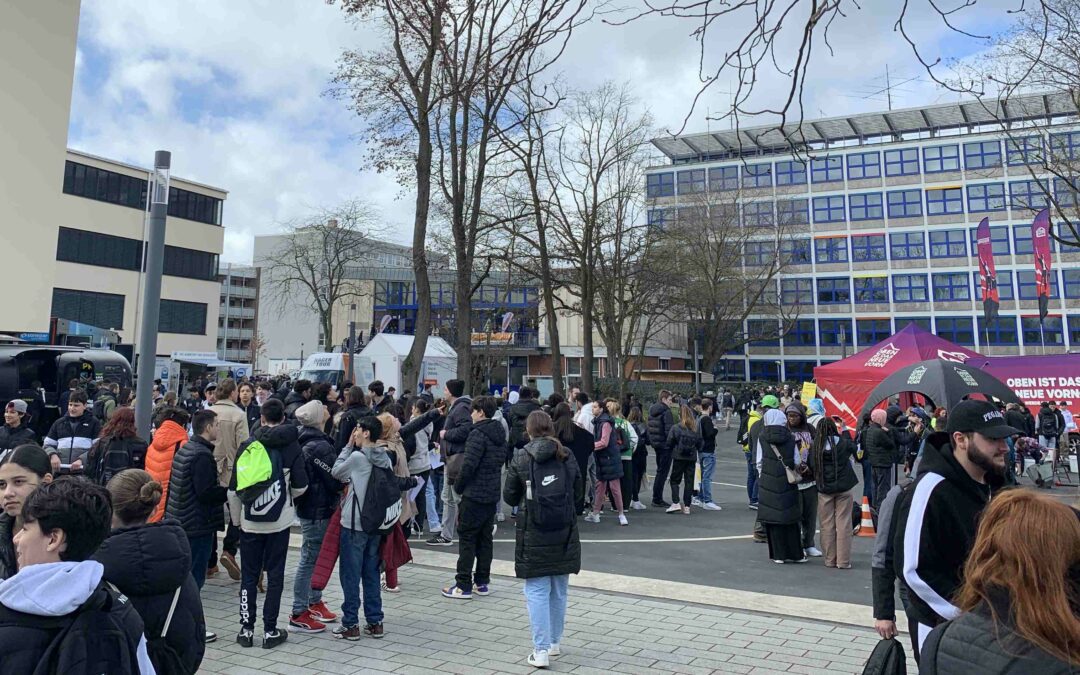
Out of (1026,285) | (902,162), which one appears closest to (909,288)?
(1026,285)

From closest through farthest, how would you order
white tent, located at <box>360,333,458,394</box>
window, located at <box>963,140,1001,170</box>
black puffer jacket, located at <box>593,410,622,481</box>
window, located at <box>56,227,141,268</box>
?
black puffer jacket, located at <box>593,410,622,481</box>
white tent, located at <box>360,333,458,394</box>
window, located at <box>56,227,141,268</box>
window, located at <box>963,140,1001,170</box>

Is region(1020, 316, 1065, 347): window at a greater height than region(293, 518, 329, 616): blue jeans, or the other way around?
region(1020, 316, 1065, 347): window

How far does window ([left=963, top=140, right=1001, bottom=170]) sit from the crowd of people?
160 ft

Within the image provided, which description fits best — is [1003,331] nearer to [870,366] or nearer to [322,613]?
[870,366]

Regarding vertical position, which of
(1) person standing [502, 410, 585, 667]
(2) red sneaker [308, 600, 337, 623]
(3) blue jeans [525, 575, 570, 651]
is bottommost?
(2) red sneaker [308, 600, 337, 623]

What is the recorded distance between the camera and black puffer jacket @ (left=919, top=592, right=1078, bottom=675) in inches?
70.5

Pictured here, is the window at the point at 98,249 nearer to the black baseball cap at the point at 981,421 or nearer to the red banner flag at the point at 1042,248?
the red banner flag at the point at 1042,248

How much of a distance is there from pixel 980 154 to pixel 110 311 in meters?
60.8

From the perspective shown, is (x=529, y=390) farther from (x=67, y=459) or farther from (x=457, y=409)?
(x=67, y=459)

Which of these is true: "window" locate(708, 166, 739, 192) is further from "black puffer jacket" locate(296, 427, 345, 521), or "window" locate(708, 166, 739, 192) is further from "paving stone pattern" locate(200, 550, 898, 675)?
"black puffer jacket" locate(296, 427, 345, 521)

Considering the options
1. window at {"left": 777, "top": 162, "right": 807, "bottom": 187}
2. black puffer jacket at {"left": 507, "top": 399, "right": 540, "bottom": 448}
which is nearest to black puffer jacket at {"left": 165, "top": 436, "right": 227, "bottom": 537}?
black puffer jacket at {"left": 507, "top": 399, "right": 540, "bottom": 448}

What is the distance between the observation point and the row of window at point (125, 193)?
44156 millimetres

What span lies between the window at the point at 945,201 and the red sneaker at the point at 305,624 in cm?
5960

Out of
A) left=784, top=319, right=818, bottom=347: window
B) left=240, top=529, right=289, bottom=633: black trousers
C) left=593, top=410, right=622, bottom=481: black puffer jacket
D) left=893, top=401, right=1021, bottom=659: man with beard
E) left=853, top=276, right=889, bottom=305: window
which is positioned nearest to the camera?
left=893, top=401, right=1021, bottom=659: man with beard
